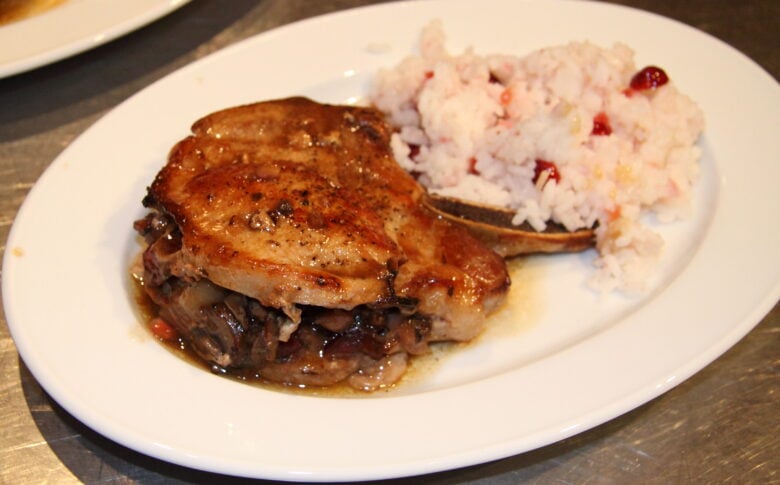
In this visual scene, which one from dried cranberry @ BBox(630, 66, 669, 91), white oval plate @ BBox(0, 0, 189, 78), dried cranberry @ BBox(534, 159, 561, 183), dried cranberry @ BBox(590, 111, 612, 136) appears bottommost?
white oval plate @ BBox(0, 0, 189, 78)

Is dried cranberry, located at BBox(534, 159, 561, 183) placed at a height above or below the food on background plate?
above

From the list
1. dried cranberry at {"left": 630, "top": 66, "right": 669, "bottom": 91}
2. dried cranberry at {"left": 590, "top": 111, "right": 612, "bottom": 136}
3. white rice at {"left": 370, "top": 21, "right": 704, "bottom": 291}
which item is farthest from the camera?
dried cranberry at {"left": 630, "top": 66, "right": 669, "bottom": 91}

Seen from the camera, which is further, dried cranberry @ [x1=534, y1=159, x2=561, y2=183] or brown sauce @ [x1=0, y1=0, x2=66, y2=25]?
brown sauce @ [x1=0, y1=0, x2=66, y2=25]

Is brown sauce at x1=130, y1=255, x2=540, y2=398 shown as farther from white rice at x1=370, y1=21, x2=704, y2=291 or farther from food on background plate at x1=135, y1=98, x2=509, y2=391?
white rice at x1=370, y1=21, x2=704, y2=291

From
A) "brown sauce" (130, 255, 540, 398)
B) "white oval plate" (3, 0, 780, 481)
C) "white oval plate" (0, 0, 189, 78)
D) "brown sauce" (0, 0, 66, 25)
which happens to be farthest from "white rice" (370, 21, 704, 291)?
"brown sauce" (0, 0, 66, 25)

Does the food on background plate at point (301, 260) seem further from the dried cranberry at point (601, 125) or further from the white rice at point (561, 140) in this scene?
the dried cranberry at point (601, 125)

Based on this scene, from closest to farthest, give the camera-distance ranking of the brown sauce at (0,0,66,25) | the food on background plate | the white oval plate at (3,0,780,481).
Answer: the white oval plate at (3,0,780,481), the food on background plate, the brown sauce at (0,0,66,25)

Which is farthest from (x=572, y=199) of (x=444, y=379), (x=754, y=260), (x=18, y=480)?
(x=18, y=480)

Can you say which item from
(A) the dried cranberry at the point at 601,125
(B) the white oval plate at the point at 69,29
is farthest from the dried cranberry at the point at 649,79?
(B) the white oval plate at the point at 69,29

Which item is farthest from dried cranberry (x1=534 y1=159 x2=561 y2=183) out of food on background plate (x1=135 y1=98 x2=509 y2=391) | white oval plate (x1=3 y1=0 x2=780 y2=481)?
food on background plate (x1=135 y1=98 x2=509 y2=391)
